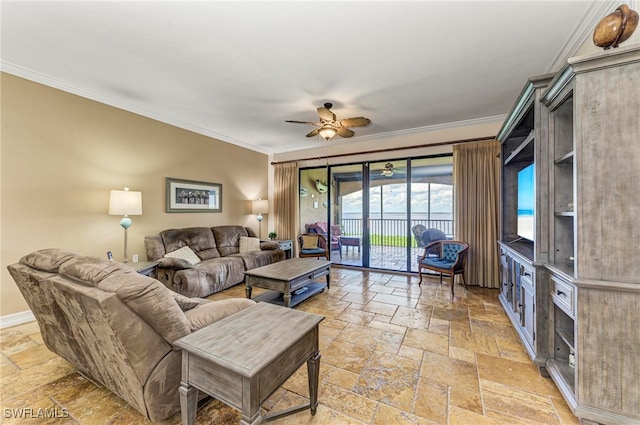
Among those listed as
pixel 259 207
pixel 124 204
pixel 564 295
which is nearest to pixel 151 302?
pixel 564 295

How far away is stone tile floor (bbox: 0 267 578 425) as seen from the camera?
5.00 feet

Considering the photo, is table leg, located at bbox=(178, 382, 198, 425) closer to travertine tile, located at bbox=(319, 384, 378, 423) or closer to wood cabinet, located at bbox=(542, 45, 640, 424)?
travertine tile, located at bbox=(319, 384, 378, 423)

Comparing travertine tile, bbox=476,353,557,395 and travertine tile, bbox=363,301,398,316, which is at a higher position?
travertine tile, bbox=363,301,398,316

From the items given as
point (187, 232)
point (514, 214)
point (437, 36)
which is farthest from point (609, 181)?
point (187, 232)

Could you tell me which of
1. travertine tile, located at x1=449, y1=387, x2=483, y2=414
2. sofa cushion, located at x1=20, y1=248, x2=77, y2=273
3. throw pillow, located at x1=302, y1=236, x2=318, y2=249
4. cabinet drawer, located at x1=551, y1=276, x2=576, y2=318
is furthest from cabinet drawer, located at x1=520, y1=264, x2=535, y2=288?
throw pillow, located at x1=302, y1=236, x2=318, y2=249

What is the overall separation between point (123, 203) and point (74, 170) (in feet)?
2.23

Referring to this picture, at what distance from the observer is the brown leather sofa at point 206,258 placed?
3409 mm

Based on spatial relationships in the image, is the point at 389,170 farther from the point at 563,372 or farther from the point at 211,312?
the point at 211,312

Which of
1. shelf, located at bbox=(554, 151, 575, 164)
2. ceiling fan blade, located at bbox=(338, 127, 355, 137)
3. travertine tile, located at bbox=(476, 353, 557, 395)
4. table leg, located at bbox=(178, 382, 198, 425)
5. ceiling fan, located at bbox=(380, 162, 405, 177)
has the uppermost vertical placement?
ceiling fan blade, located at bbox=(338, 127, 355, 137)

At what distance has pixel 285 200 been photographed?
612 centimetres

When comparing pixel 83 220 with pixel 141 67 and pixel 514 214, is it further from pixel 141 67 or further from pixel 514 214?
pixel 514 214

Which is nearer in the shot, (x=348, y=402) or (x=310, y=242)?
(x=348, y=402)

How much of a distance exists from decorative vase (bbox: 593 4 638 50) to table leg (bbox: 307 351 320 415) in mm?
2477

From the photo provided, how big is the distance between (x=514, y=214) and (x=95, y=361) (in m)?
4.45
